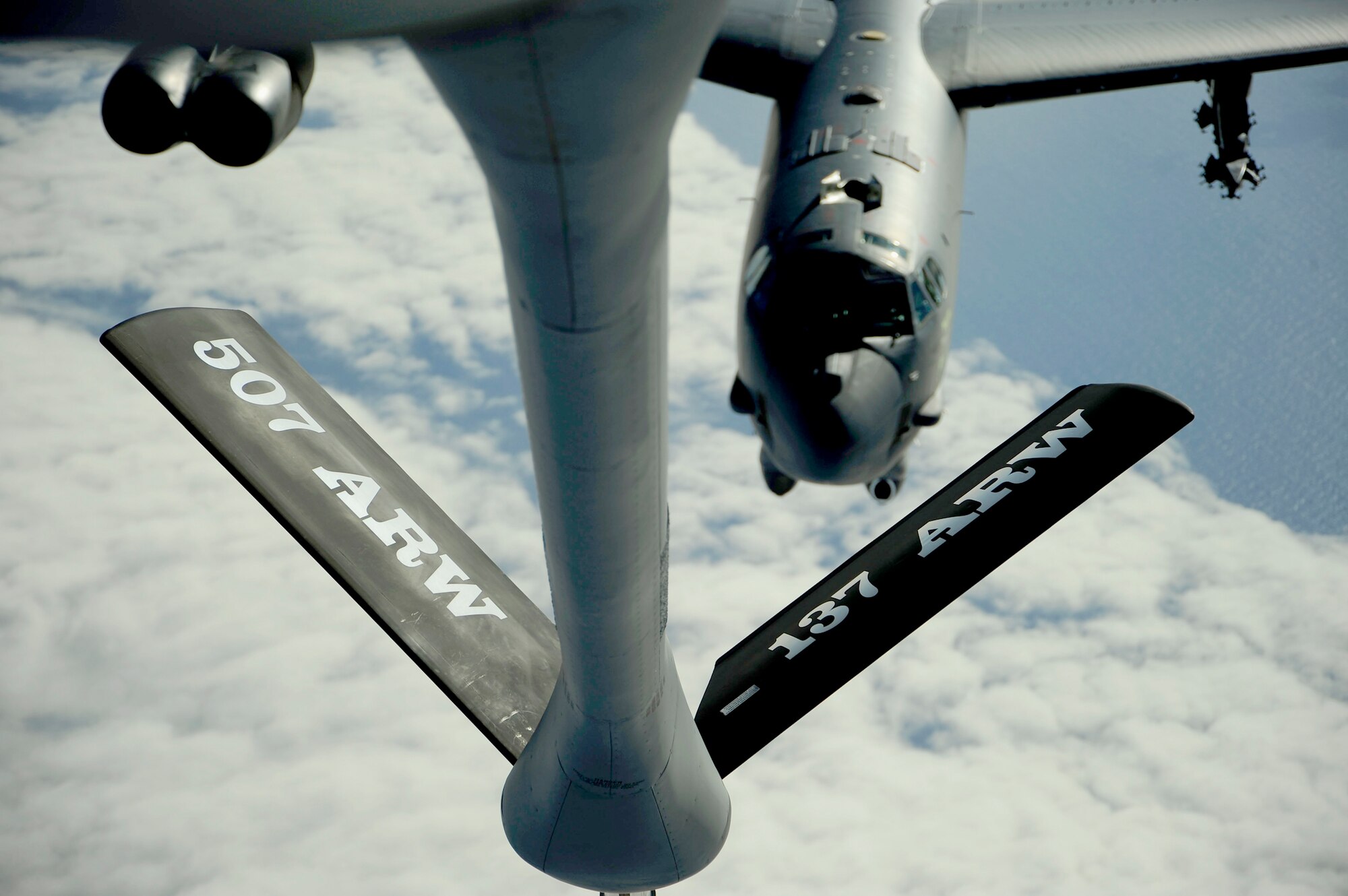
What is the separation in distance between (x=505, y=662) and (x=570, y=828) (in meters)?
2.78

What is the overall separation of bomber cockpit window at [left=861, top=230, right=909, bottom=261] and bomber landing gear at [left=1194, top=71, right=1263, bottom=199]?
29.1 ft

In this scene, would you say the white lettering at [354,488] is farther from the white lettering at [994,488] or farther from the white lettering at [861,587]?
the white lettering at [994,488]

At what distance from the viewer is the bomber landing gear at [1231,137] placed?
72.3 feet

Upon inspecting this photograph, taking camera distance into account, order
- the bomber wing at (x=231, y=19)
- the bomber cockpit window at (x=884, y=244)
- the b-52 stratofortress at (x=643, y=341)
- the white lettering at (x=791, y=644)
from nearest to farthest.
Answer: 1. the bomber wing at (x=231, y=19)
2. the b-52 stratofortress at (x=643, y=341)
3. the white lettering at (x=791, y=644)
4. the bomber cockpit window at (x=884, y=244)

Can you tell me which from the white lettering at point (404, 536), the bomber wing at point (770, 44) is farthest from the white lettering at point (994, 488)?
the bomber wing at point (770, 44)

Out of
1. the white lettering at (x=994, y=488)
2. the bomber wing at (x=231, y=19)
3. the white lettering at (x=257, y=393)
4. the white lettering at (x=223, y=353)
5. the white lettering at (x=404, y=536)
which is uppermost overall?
the bomber wing at (x=231, y=19)

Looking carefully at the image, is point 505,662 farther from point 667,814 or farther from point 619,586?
point 619,586

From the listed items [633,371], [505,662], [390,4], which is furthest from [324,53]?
[505,662]

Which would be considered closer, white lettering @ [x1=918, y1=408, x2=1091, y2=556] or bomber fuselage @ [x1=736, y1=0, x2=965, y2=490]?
white lettering @ [x1=918, y1=408, x2=1091, y2=556]

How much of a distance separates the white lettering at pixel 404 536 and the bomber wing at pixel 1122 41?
40.2ft

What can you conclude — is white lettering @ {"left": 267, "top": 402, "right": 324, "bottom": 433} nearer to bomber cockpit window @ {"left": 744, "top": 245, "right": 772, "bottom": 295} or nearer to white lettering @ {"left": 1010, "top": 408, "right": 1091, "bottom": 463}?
bomber cockpit window @ {"left": 744, "top": 245, "right": 772, "bottom": 295}

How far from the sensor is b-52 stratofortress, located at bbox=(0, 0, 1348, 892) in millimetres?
4797

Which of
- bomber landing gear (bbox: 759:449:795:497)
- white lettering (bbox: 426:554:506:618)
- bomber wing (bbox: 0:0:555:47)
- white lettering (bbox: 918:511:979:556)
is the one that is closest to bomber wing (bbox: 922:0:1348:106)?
bomber landing gear (bbox: 759:449:795:497)

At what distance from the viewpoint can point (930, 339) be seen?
17328 mm
